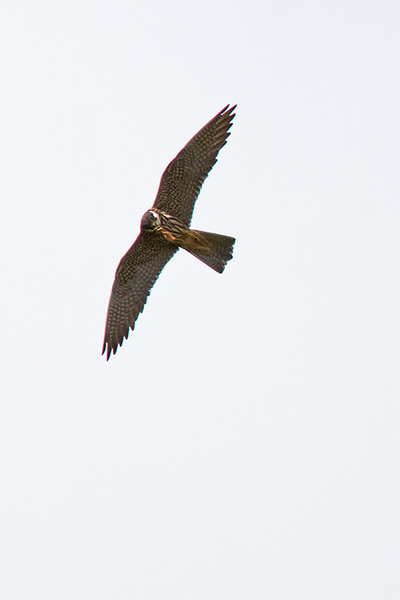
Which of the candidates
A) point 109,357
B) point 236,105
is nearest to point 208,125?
point 236,105

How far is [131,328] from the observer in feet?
49.6

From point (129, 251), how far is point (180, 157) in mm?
1542

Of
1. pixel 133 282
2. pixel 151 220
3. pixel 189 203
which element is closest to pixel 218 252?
pixel 189 203

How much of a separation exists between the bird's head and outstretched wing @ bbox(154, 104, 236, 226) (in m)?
0.21

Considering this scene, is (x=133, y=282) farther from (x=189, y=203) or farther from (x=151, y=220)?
(x=189, y=203)

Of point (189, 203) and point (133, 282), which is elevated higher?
point (189, 203)

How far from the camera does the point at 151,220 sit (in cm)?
1415

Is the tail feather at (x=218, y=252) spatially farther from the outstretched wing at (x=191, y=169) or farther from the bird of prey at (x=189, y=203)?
the outstretched wing at (x=191, y=169)

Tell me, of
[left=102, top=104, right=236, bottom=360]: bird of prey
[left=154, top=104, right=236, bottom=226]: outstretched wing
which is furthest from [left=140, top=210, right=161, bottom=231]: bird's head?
[left=154, top=104, right=236, bottom=226]: outstretched wing

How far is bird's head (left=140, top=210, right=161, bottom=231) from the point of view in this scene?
1415cm

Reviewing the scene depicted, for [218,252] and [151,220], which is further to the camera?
[218,252]

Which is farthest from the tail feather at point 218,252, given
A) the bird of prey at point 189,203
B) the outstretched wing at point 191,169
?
the outstretched wing at point 191,169

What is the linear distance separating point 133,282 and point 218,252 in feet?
4.65

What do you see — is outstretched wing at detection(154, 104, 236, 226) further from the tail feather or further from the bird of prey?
the tail feather
